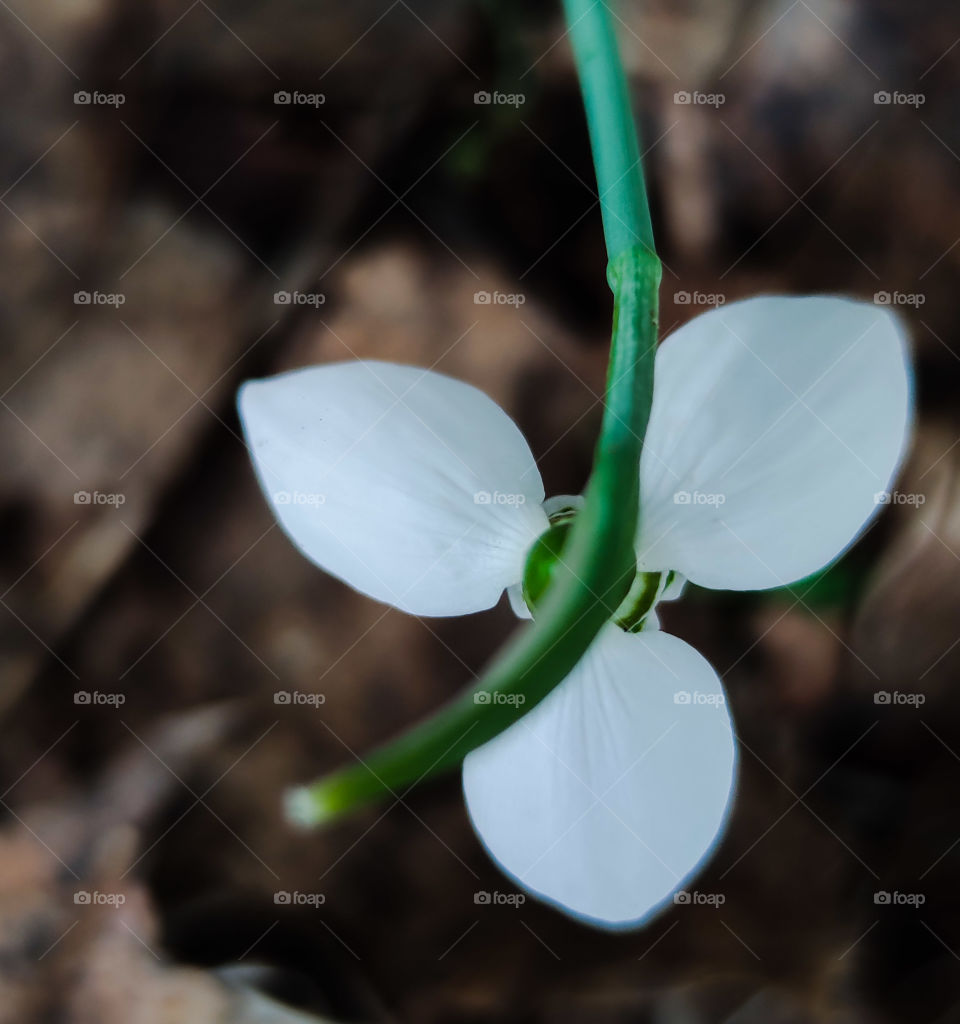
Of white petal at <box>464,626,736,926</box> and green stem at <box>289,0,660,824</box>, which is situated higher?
green stem at <box>289,0,660,824</box>

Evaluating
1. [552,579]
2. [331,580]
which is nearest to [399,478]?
[552,579]

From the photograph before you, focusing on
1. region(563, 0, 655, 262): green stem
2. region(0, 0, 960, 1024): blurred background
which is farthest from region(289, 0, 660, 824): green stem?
region(0, 0, 960, 1024): blurred background

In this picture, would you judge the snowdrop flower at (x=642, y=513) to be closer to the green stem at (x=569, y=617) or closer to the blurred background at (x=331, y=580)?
the green stem at (x=569, y=617)

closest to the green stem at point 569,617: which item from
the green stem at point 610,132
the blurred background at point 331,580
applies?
the green stem at point 610,132

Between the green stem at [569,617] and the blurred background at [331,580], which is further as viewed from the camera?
the blurred background at [331,580]

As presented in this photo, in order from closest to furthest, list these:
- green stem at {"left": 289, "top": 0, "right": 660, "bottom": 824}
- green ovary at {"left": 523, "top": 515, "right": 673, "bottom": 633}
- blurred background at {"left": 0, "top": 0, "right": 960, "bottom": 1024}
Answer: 1. green stem at {"left": 289, "top": 0, "right": 660, "bottom": 824}
2. green ovary at {"left": 523, "top": 515, "right": 673, "bottom": 633}
3. blurred background at {"left": 0, "top": 0, "right": 960, "bottom": 1024}

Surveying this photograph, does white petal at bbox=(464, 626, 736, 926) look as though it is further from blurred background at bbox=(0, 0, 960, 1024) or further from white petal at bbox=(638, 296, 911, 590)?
blurred background at bbox=(0, 0, 960, 1024)

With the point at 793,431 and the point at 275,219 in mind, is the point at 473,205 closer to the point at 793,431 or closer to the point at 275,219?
the point at 275,219
